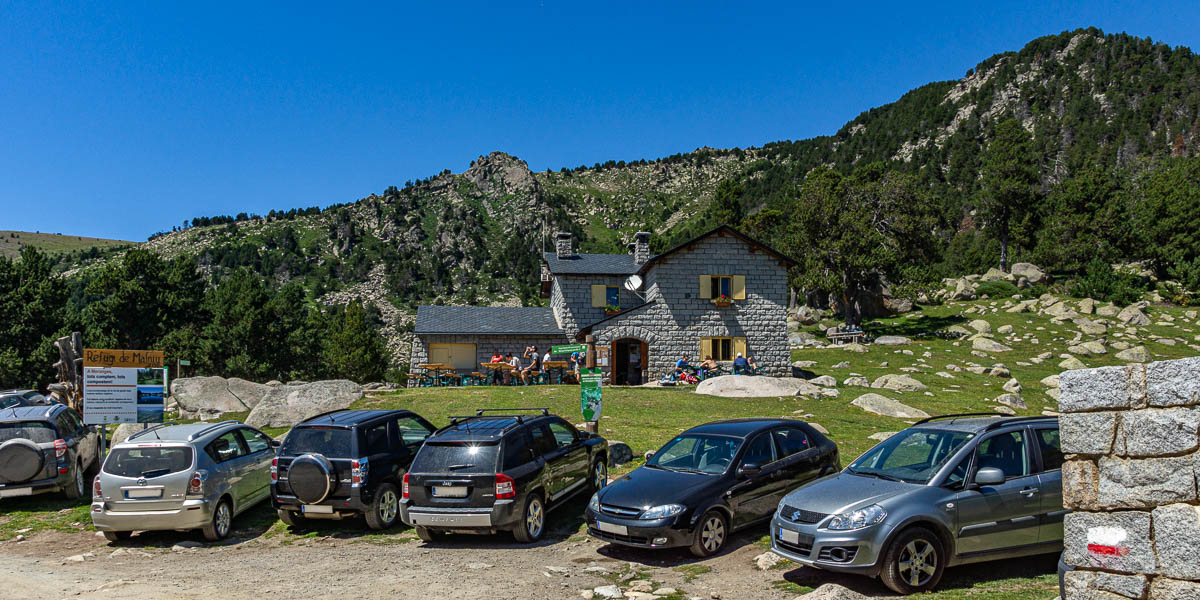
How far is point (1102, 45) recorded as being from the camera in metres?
141

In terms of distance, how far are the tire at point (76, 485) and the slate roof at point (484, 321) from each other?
67.4 ft

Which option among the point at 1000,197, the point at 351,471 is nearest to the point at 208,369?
the point at 351,471

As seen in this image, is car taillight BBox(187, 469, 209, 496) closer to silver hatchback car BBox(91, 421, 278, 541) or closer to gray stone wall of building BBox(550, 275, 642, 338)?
silver hatchback car BBox(91, 421, 278, 541)

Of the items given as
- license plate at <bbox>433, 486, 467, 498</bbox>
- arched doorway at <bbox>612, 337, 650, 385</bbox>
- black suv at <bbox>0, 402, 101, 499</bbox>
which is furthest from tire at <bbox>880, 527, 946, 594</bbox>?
arched doorway at <bbox>612, 337, 650, 385</bbox>

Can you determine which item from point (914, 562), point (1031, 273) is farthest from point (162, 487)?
point (1031, 273)

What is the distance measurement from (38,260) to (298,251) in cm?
8974

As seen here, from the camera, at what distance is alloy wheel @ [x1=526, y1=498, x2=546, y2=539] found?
9172 millimetres

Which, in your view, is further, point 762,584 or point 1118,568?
point 762,584

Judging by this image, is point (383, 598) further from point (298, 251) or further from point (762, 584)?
→ point (298, 251)

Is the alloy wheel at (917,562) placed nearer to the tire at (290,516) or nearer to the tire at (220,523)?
the tire at (290,516)

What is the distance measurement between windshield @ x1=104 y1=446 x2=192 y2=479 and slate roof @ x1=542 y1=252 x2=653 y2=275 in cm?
2560

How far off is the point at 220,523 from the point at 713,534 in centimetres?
765

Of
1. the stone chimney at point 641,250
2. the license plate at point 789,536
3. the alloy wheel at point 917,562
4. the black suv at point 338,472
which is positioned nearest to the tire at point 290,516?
the black suv at point 338,472

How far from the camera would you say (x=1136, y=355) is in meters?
29.6
